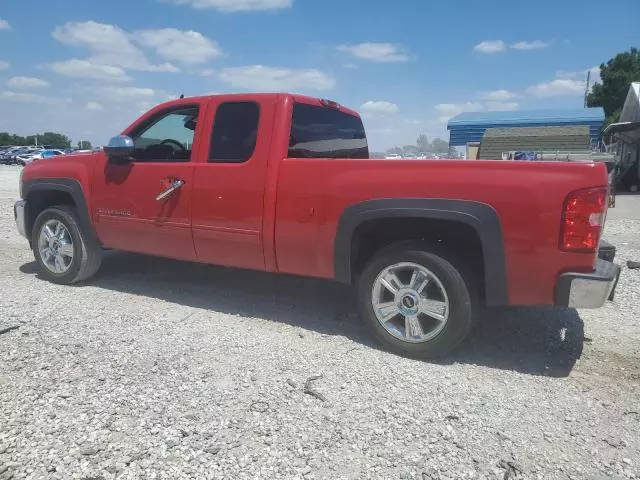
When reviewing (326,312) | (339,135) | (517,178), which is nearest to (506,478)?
(517,178)

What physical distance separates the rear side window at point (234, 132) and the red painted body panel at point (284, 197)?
2.6 inches

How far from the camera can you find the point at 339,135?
480cm

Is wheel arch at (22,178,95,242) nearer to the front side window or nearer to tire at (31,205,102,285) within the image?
tire at (31,205,102,285)

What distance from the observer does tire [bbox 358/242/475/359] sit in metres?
3.33

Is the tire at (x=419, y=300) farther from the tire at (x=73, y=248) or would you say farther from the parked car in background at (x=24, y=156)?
the parked car in background at (x=24, y=156)

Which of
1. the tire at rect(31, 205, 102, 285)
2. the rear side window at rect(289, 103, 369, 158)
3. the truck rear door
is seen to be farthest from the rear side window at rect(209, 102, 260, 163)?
the tire at rect(31, 205, 102, 285)

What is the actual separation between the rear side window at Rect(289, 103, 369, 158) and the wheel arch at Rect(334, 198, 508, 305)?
0.89 m

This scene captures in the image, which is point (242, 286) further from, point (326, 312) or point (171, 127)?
point (171, 127)

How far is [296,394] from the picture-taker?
3.00 metres

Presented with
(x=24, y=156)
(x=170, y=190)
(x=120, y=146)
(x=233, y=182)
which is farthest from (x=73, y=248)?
(x=24, y=156)

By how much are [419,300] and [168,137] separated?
285 cm

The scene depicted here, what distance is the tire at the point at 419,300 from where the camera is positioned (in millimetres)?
3330

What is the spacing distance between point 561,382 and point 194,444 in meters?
2.34

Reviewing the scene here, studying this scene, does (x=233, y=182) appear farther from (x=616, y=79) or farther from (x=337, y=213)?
(x=616, y=79)
